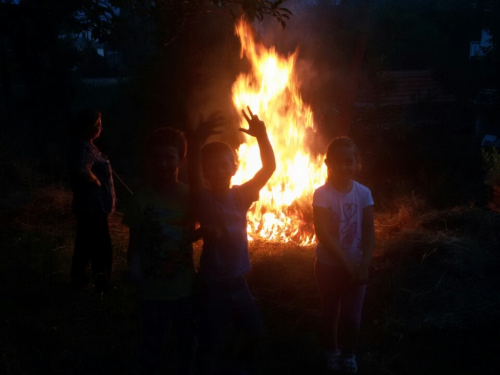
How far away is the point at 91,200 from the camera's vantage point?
15.5 feet

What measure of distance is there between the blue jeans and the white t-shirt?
0.76 meters

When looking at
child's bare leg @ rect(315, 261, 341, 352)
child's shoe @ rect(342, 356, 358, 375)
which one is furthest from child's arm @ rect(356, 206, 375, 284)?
child's shoe @ rect(342, 356, 358, 375)

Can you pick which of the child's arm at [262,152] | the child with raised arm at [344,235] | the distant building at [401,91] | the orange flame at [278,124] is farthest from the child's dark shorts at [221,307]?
the distant building at [401,91]

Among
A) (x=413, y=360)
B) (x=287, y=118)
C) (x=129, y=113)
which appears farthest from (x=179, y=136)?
(x=129, y=113)

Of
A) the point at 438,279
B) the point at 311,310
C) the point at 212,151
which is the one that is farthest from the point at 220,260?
the point at 438,279

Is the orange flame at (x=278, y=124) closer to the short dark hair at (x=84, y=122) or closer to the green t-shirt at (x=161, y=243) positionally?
the short dark hair at (x=84, y=122)

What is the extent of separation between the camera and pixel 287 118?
7664 millimetres

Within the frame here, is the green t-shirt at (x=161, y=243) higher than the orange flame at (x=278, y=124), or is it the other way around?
the orange flame at (x=278, y=124)

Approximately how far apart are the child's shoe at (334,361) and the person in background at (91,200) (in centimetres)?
234

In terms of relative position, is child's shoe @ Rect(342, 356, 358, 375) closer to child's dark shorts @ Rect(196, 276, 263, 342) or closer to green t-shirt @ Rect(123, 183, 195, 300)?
child's dark shorts @ Rect(196, 276, 263, 342)

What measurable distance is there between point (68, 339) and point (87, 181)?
135cm

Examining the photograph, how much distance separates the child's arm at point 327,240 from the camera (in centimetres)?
345

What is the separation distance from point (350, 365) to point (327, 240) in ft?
3.20

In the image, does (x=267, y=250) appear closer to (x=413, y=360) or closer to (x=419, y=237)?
(x=419, y=237)
